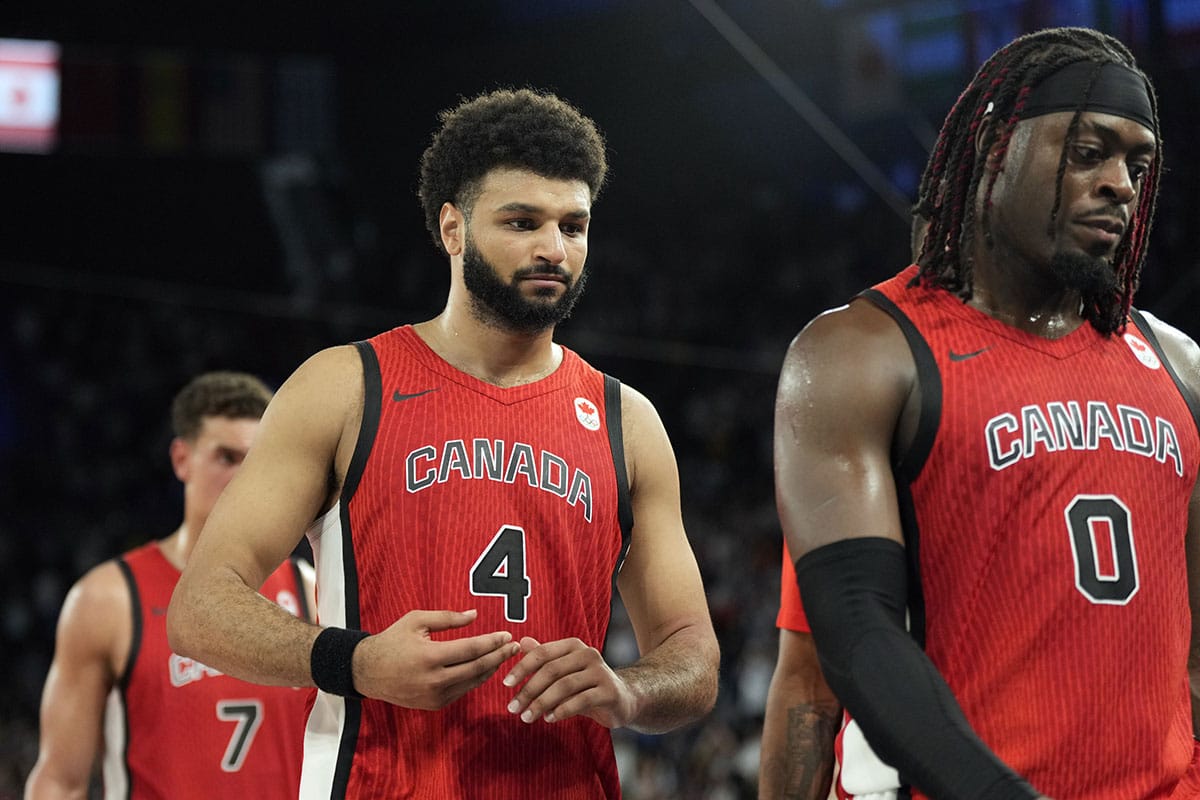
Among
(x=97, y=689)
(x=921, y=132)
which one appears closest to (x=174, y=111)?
(x=921, y=132)

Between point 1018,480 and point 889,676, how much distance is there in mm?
400

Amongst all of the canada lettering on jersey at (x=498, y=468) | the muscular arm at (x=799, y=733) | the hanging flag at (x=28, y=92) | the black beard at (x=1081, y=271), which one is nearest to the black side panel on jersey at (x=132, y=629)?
the canada lettering on jersey at (x=498, y=468)

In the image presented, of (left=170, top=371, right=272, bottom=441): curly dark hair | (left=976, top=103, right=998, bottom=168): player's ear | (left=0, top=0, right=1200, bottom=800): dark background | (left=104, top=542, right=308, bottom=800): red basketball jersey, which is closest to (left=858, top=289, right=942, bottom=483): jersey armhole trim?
(left=976, top=103, right=998, bottom=168): player's ear

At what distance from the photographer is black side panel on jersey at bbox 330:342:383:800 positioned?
9.06 feet

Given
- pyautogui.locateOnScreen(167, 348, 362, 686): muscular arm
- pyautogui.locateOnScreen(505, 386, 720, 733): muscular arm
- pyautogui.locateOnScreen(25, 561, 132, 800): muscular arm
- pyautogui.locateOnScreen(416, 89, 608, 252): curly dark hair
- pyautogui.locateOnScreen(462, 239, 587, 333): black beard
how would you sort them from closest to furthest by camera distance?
pyautogui.locateOnScreen(505, 386, 720, 733): muscular arm, pyautogui.locateOnScreen(167, 348, 362, 686): muscular arm, pyautogui.locateOnScreen(462, 239, 587, 333): black beard, pyautogui.locateOnScreen(416, 89, 608, 252): curly dark hair, pyautogui.locateOnScreen(25, 561, 132, 800): muscular arm

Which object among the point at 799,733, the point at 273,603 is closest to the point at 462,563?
the point at 273,603

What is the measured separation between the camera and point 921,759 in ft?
6.21

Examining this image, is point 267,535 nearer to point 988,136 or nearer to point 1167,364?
point 988,136

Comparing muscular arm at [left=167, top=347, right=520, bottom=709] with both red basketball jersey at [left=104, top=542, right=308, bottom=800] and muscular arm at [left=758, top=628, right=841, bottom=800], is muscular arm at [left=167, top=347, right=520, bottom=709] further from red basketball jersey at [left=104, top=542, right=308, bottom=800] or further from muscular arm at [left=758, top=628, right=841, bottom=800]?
red basketball jersey at [left=104, top=542, right=308, bottom=800]

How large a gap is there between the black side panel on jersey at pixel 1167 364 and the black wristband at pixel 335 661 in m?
1.49

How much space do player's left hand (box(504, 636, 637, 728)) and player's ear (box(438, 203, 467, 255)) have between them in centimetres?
104

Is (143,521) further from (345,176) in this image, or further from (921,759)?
(921,759)

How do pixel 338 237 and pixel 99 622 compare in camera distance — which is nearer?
pixel 99 622

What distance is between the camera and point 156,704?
410 cm
